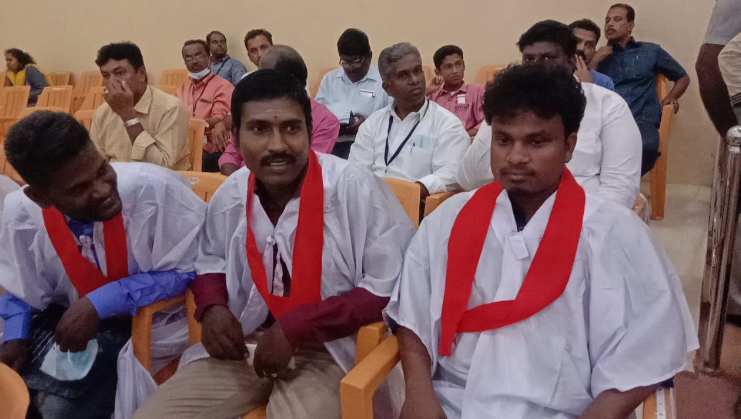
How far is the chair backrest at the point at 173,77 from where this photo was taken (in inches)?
272

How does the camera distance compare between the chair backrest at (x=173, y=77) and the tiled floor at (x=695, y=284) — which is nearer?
the tiled floor at (x=695, y=284)

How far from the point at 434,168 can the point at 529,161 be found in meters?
1.64

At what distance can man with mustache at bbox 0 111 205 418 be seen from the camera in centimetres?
154

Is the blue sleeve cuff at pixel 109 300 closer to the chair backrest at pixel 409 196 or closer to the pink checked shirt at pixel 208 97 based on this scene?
the chair backrest at pixel 409 196

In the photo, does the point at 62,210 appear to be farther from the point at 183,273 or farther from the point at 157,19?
the point at 157,19

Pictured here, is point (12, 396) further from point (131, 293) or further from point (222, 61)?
point (222, 61)

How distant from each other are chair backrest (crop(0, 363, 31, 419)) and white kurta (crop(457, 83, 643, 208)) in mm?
1653

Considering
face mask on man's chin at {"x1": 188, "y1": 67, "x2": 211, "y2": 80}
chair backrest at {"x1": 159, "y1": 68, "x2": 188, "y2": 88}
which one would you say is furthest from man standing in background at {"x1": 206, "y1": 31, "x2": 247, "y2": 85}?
face mask on man's chin at {"x1": 188, "y1": 67, "x2": 211, "y2": 80}

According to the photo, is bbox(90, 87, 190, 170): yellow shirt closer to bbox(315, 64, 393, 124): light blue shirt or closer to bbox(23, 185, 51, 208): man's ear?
bbox(315, 64, 393, 124): light blue shirt

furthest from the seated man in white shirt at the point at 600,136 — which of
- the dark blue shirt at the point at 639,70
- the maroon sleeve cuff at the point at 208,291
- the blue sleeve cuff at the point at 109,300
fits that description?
the dark blue shirt at the point at 639,70

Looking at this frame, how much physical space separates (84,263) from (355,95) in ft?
9.10

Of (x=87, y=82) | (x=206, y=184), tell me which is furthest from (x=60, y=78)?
(x=206, y=184)

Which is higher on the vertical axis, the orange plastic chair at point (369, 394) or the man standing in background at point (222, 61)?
the man standing in background at point (222, 61)

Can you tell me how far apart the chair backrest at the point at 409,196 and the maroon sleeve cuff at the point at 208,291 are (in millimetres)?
635
